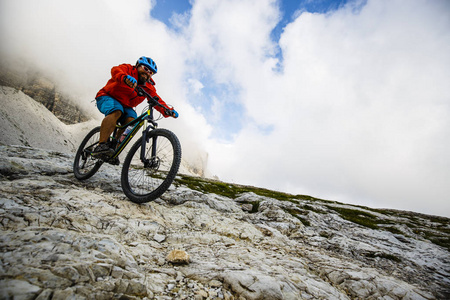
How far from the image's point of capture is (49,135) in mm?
127812

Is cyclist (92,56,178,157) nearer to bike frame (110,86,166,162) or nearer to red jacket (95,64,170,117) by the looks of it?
red jacket (95,64,170,117)

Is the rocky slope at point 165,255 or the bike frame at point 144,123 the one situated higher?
the bike frame at point 144,123

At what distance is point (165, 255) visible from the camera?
353 centimetres

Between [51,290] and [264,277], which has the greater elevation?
[264,277]

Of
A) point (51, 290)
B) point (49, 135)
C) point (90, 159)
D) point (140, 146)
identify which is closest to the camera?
point (51, 290)

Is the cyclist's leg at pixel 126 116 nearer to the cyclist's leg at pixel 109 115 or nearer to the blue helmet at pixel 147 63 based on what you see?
the cyclist's leg at pixel 109 115

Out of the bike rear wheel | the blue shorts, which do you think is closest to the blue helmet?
the blue shorts

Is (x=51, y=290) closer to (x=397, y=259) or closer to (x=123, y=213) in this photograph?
(x=123, y=213)

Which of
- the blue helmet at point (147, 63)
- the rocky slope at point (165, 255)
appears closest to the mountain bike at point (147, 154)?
the rocky slope at point (165, 255)

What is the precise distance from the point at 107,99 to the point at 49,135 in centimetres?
16869

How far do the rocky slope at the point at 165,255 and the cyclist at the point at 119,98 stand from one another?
179cm

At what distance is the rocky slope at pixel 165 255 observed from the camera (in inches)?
86.4

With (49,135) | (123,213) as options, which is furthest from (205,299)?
(49,135)

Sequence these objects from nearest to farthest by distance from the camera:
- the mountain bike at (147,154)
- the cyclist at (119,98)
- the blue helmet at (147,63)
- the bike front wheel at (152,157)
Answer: the mountain bike at (147,154)
the bike front wheel at (152,157)
the cyclist at (119,98)
the blue helmet at (147,63)
